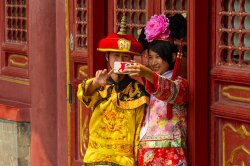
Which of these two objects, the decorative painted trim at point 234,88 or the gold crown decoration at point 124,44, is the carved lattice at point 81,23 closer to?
the gold crown decoration at point 124,44

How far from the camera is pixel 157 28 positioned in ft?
24.2

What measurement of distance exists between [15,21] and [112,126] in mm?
3562

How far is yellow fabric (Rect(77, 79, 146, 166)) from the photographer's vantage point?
24.9 feet

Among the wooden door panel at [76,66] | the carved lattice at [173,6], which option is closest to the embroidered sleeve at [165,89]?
the carved lattice at [173,6]

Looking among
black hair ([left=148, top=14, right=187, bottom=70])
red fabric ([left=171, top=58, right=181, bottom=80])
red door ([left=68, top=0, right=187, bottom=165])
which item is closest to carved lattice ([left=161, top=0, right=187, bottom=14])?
red door ([left=68, top=0, right=187, bottom=165])

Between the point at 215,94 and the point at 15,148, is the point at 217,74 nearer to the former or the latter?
the point at 215,94

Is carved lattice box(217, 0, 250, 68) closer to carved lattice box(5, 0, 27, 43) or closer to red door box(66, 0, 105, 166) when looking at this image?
red door box(66, 0, 105, 166)

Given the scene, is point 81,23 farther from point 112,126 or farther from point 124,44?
point 124,44

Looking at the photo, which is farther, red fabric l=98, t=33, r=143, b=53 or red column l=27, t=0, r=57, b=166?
red column l=27, t=0, r=57, b=166

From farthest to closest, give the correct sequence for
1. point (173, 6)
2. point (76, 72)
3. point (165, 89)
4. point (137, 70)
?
point (76, 72) → point (173, 6) → point (165, 89) → point (137, 70)

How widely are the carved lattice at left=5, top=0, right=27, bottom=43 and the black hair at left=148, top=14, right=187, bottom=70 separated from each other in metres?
3.42

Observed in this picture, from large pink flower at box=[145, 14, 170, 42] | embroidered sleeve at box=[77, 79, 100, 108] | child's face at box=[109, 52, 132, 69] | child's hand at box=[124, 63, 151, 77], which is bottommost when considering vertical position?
embroidered sleeve at box=[77, 79, 100, 108]

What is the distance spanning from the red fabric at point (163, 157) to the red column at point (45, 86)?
2.43 metres

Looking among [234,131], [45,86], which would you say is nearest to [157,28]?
[234,131]
